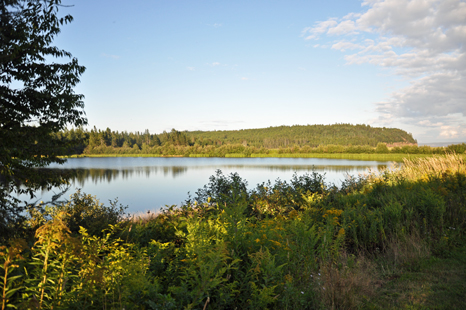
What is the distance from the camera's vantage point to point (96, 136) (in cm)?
9625

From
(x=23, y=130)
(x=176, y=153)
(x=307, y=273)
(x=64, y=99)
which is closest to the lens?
(x=307, y=273)

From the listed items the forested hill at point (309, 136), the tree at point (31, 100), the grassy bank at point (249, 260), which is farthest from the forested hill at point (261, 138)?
the grassy bank at point (249, 260)

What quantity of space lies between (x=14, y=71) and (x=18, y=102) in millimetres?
1212

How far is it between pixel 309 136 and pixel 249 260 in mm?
137531

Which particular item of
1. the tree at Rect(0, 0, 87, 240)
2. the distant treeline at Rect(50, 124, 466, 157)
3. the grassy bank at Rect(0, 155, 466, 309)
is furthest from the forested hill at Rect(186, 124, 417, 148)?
the grassy bank at Rect(0, 155, 466, 309)

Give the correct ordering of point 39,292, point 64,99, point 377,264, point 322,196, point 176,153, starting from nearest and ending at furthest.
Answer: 1. point 39,292
2. point 377,264
3. point 322,196
4. point 64,99
5. point 176,153

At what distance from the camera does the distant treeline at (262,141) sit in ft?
284

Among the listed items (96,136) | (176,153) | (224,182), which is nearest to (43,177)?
(224,182)

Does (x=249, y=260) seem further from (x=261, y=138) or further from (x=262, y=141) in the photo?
(x=261, y=138)

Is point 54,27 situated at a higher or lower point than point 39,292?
higher

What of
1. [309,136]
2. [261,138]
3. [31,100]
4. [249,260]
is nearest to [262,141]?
[261,138]

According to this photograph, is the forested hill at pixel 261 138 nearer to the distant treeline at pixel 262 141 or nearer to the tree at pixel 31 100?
the distant treeline at pixel 262 141

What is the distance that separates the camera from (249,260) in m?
3.14

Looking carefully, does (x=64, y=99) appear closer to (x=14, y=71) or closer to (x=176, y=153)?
(x=14, y=71)
